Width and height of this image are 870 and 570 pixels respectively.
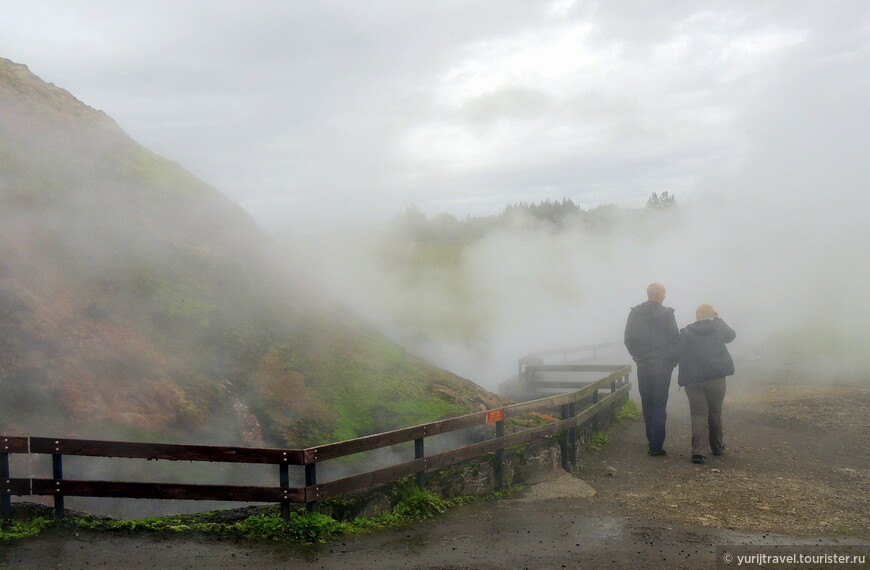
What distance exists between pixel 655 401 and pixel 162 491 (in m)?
7.01

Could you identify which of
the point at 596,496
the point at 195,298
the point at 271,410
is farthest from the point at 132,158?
the point at 596,496

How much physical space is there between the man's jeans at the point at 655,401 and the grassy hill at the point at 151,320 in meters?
2.82

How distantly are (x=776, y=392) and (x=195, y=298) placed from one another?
13.7m

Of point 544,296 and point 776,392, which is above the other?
point 544,296

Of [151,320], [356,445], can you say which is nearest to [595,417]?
[356,445]

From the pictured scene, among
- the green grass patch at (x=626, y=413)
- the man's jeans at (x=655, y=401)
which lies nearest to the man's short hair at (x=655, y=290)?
the man's jeans at (x=655, y=401)

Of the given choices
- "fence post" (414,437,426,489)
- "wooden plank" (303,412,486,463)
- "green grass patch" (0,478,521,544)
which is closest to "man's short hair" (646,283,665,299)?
"wooden plank" (303,412,486,463)

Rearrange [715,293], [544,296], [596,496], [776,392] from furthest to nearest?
[715,293]
[544,296]
[776,392]
[596,496]

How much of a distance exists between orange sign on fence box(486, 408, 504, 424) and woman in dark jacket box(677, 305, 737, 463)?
9.88 ft

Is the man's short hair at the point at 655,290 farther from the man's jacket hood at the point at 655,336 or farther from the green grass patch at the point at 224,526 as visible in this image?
the green grass patch at the point at 224,526

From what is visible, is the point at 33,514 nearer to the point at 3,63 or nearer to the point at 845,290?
the point at 3,63

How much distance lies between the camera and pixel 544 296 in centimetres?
2645

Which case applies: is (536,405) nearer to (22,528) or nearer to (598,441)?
(598,441)

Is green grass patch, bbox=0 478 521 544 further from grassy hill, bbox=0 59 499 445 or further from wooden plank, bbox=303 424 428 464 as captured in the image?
grassy hill, bbox=0 59 499 445
